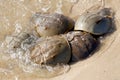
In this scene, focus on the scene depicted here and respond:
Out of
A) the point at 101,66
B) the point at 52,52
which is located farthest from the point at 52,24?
the point at 101,66

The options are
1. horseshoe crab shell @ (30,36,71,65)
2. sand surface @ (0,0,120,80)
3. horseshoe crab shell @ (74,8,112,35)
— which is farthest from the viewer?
horseshoe crab shell @ (74,8,112,35)

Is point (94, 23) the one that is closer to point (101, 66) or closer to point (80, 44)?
point (80, 44)

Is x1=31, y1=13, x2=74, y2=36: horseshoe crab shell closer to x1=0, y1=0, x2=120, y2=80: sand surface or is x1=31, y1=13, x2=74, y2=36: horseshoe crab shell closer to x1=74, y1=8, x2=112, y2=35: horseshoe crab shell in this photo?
x1=74, y1=8, x2=112, y2=35: horseshoe crab shell

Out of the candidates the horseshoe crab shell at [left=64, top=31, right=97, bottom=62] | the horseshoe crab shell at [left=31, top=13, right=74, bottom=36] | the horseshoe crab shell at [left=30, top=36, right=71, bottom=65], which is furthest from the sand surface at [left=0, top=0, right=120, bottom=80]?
the horseshoe crab shell at [left=31, top=13, right=74, bottom=36]

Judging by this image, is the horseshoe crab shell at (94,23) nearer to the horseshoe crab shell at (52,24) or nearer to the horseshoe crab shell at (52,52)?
the horseshoe crab shell at (52,24)

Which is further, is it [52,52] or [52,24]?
Answer: [52,24]

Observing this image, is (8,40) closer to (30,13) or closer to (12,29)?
(12,29)
